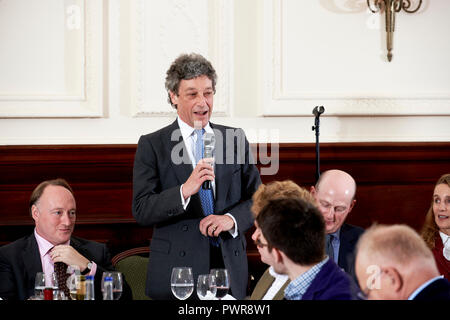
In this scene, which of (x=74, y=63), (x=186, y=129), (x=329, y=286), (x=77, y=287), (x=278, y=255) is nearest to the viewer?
(x=329, y=286)

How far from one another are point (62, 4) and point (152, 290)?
239 centimetres

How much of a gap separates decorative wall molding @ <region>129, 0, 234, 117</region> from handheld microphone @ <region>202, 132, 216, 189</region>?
61.0 inches

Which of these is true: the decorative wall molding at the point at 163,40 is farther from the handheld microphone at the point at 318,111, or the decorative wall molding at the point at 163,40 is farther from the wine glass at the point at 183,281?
the wine glass at the point at 183,281

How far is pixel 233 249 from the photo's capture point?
306 cm

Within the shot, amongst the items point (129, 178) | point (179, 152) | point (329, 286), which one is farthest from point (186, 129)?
point (129, 178)

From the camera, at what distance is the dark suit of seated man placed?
304cm

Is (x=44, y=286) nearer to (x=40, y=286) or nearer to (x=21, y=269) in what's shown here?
(x=40, y=286)

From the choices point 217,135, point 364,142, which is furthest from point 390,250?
point 364,142

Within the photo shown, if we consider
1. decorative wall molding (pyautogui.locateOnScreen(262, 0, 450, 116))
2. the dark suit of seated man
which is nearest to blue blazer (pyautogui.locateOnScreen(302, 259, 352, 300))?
the dark suit of seated man

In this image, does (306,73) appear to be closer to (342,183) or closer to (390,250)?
(342,183)

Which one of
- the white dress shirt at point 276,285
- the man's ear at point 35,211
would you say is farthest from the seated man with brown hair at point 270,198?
the man's ear at point 35,211

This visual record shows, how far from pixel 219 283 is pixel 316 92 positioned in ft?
7.90

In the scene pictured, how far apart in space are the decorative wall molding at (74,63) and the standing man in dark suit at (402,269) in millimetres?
3050

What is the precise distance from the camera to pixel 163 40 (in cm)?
464
